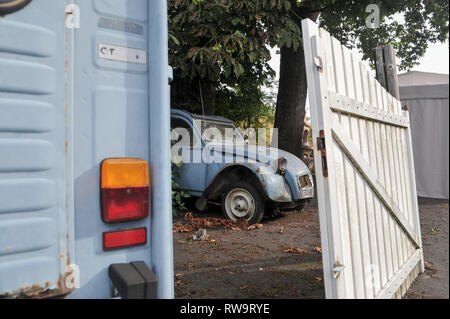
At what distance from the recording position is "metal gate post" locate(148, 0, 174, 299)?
4.99ft

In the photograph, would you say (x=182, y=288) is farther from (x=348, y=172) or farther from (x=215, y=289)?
(x=348, y=172)

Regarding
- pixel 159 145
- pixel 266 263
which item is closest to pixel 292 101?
pixel 266 263

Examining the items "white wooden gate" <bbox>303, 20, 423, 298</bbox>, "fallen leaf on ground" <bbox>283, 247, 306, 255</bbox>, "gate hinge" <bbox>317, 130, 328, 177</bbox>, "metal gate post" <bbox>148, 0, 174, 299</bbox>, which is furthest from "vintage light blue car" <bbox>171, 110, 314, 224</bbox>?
"metal gate post" <bbox>148, 0, 174, 299</bbox>

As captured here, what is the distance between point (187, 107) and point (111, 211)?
25.9ft

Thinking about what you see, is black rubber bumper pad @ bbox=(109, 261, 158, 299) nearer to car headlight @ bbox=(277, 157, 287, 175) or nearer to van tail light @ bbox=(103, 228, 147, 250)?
van tail light @ bbox=(103, 228, 147, 250)

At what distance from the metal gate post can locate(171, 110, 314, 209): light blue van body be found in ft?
13.3

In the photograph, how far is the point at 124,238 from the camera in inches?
58.2

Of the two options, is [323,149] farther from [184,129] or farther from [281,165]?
[184,129]

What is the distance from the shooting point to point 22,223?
129cm

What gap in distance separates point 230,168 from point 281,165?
0.88m

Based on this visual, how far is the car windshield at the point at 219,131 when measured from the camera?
264 inches

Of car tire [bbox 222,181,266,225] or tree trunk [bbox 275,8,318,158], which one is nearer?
car tire [bbox 222,181,266,225]

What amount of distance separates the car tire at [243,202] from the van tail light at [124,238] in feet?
13.9
